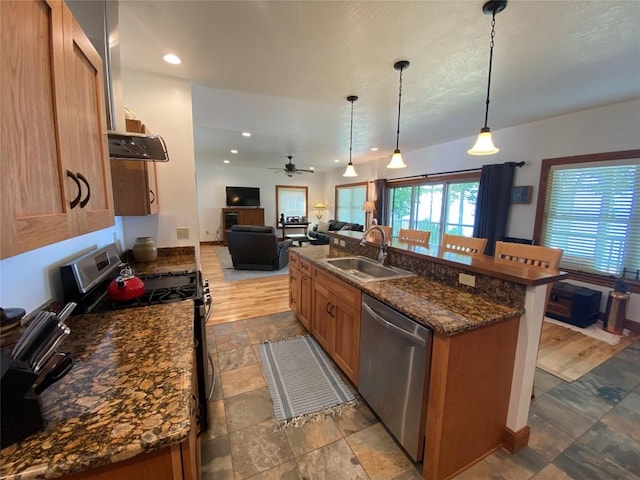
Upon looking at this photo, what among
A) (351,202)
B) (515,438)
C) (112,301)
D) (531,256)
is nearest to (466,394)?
(515,438)

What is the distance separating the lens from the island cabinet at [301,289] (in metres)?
2.71

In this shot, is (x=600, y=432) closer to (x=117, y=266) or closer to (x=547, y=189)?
(x=547, y=189)

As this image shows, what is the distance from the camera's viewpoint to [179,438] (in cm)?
65

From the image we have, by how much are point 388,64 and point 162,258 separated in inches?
107

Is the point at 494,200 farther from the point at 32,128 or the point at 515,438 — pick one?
the point at 32,128

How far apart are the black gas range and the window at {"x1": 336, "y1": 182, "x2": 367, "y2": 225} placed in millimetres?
6688

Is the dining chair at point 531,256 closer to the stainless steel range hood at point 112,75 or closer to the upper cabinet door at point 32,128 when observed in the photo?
the upper cabinet door at point 32,128

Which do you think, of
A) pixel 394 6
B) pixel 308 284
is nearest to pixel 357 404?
pixel 308 284

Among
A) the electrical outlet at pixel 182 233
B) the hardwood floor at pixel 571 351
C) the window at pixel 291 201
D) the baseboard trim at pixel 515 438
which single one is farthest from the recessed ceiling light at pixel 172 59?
the window at pixel 291 201

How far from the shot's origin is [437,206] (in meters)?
5.61

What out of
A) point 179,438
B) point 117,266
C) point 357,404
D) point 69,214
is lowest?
point 357,404

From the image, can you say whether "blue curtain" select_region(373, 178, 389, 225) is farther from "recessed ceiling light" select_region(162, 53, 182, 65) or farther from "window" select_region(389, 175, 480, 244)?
"recessed ceiling light" select_region(162, 53, 182, 65)

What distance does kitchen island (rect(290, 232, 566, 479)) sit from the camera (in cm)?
127

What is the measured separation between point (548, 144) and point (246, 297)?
16.0 ft
